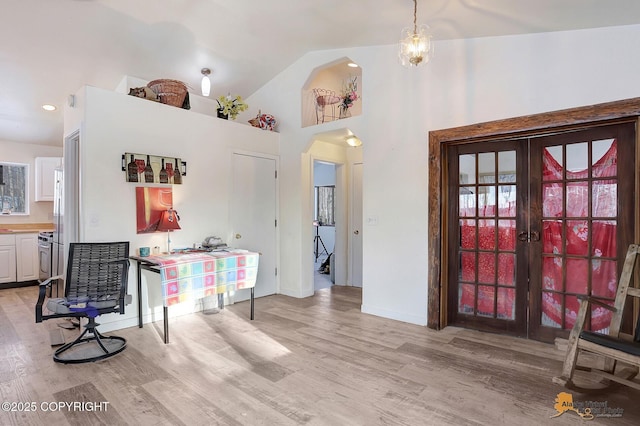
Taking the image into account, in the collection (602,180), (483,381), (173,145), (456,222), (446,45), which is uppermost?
(446,45)

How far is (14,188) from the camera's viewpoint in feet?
18.9

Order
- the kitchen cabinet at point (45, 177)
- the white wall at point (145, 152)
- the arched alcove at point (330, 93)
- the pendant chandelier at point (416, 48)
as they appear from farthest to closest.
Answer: the kitchen cabinet at point (45, 177) < the arched alcove at point (330, 93) < the white wall at point (145, 152) < the pendant chandelier at point (416, 48)

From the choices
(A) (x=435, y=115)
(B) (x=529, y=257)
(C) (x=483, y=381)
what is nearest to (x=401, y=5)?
(A) (x=435, y=115)

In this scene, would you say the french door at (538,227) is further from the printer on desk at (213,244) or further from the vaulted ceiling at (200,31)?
the printer on desk at (213,244)

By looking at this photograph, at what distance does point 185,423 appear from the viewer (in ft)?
6.48

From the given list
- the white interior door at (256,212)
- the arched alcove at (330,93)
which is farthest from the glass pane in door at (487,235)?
the white interior door at (256,212)

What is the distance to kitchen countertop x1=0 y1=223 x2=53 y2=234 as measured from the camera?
532 cm

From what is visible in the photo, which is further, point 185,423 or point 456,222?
point 456,222

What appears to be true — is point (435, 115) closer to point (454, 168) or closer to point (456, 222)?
point (454, 168)

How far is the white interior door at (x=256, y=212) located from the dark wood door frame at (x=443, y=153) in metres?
2.35

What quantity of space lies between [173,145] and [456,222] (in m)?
3.32

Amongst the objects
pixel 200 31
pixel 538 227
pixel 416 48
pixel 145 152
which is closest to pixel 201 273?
pixel 145 152

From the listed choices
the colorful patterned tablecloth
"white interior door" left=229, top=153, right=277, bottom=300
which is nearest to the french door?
the colorful patterned tablecloth

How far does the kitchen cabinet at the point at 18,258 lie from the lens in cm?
512
